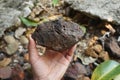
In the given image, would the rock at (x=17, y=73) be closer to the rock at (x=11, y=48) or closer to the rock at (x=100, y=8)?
the rock at (x=11, y=48)

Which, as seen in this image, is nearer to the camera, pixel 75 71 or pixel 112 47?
pixel 75 71

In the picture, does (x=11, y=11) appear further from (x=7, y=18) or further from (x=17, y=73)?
(x=17, y=73)

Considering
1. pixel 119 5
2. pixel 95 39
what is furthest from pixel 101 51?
pixel 119 5

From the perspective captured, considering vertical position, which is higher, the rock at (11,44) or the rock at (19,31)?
the rock at (19,31)

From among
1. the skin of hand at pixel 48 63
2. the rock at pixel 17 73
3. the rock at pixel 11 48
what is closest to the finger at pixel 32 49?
the skin of hand at pixel 48 63

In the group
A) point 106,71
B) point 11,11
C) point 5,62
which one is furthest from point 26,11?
point 106,71

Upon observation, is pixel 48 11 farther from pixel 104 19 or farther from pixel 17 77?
pixel 17 77

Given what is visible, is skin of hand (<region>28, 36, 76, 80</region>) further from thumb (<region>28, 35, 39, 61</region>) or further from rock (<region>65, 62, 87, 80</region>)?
rock (<region>65, 62, 87, 80</region>)
